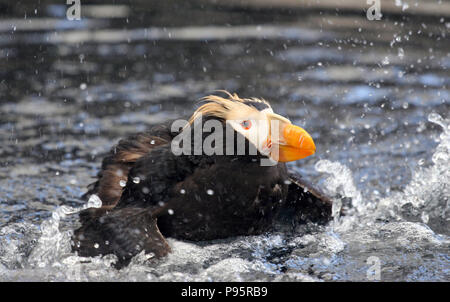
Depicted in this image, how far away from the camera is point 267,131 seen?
189 inches

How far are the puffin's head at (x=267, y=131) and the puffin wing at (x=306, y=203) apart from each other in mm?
851

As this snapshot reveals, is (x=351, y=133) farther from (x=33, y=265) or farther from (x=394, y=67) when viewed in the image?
(x=33, y=265)

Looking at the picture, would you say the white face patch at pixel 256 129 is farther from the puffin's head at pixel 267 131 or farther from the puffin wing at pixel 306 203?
the puffin wing at pixel 306 203

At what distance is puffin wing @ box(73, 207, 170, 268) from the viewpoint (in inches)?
188

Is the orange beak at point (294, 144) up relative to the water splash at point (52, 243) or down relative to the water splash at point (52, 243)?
up

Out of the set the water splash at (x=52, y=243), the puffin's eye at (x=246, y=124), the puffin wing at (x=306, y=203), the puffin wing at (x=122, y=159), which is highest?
the puffin's eye at (x=246, y=124)

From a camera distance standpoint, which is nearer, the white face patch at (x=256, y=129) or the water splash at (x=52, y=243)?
the white face patch at (x=256, y=129)

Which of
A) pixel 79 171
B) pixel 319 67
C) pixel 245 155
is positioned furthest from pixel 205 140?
pixel 319 67

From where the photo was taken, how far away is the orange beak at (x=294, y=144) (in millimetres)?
4777

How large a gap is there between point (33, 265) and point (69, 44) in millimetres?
5470

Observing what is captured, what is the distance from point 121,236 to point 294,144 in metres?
1.31

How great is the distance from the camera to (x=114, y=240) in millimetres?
4895

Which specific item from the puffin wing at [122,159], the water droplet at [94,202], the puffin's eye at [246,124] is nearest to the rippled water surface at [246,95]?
the water droplet at [94,202]

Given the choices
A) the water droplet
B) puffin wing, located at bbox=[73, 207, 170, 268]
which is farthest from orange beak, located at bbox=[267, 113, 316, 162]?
the water droplet
